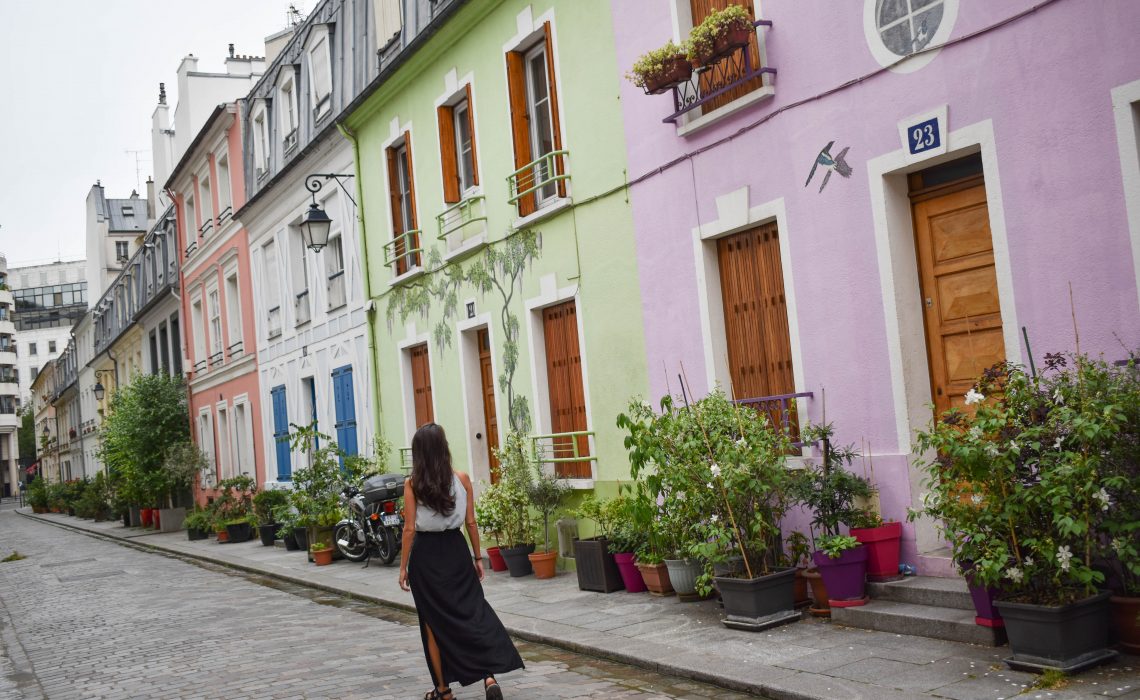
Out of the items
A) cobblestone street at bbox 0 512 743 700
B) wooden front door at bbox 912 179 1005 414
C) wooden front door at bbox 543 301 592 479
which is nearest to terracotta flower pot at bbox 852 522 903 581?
wooden front door at bbox 912 179 1005 414

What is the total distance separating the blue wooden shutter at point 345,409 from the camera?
18016mm

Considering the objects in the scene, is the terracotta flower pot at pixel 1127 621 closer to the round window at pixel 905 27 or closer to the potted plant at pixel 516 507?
the round window at pixel 905 27

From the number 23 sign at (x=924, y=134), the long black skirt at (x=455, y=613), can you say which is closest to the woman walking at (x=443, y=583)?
the long black skirt at (x=455, y=613)

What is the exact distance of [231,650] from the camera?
9.12m

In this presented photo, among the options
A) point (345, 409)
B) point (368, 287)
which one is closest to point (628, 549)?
point (368, 287)

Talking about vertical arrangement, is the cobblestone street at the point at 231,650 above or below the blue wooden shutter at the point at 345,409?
below

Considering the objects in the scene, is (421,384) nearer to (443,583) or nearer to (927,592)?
(443,583)

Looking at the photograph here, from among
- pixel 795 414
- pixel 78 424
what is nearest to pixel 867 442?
pixel 795 414

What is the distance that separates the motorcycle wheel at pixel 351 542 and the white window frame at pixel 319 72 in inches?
277

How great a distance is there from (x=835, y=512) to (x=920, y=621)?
3.79 feet

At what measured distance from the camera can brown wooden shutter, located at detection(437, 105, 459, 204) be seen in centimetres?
1378

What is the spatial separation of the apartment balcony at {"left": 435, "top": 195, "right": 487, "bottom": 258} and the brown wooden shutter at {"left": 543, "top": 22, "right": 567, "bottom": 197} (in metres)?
1.71

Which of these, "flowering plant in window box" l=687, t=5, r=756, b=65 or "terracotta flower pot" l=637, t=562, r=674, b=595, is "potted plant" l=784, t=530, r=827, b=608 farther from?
"flowering plant in window box" l=687, t=5, r=756, b=65

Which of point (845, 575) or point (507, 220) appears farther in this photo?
point (507, 220)
